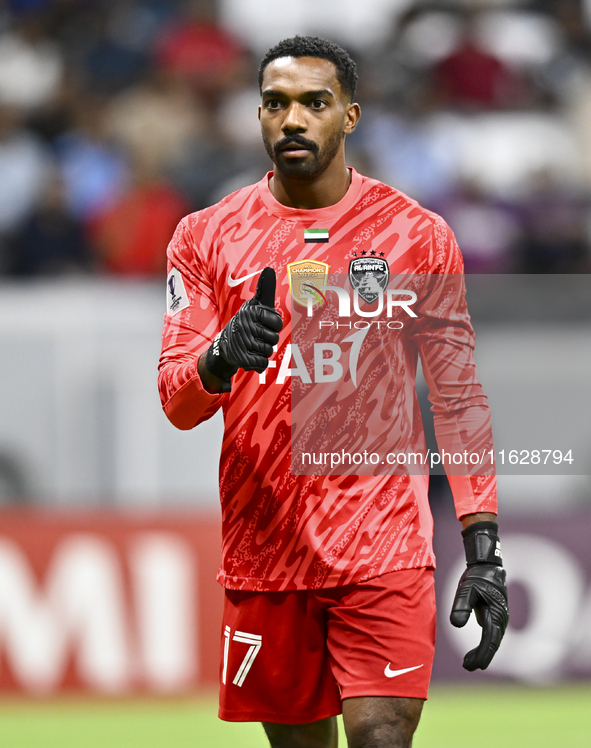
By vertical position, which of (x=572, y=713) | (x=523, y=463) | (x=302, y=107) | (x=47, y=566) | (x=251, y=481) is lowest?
(x=572, y=713)

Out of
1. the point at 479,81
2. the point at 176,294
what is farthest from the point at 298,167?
the point at 479,81

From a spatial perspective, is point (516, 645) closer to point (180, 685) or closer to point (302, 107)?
point (180, 685)

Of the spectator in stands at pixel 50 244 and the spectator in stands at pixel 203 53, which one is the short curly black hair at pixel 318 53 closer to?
the spectator in stands at pixel 50 244

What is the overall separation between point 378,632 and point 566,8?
9.94 m

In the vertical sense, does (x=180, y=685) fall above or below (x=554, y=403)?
below

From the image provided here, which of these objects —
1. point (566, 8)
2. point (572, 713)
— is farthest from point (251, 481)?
point (566, 8)

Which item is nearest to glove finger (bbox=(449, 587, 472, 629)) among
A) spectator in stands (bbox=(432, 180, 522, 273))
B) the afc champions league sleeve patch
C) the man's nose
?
the afc champions league sleeve patch

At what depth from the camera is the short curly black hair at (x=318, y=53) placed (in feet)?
12.1

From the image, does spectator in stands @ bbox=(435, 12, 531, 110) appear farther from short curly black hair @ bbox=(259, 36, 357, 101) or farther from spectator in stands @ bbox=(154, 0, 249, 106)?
short curly black hair @ bbox=(259, 36, 357, 101)

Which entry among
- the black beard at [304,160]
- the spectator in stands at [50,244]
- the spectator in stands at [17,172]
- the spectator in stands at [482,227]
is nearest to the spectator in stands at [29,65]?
the spectator in stands at [17,172]

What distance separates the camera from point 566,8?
1234 centimetres

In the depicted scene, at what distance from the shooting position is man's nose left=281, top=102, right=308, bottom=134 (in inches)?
142

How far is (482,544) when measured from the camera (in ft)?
11.9

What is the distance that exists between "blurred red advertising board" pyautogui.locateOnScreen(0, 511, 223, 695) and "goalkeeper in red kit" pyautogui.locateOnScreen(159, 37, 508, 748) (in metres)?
3.95
